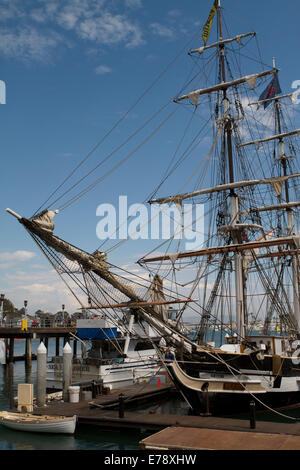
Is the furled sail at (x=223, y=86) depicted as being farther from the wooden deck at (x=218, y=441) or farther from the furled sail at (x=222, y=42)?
the wooden deck at (x=218, y=441)

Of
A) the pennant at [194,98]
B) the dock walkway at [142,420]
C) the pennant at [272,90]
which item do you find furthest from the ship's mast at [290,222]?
the dock walkway at [142,420]

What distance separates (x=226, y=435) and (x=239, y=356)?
6.26 meters

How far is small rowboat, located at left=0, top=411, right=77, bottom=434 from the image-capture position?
1858cm

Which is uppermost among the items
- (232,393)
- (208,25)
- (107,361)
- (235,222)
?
(208,25)

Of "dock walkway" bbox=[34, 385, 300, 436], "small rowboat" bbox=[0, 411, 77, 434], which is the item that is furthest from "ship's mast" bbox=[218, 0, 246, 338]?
"small rowboat" bbox=[0, 411, 77, 434]

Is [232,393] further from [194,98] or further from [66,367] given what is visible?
[194,98]

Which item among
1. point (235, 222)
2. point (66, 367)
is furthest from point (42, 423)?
point (235, 222)

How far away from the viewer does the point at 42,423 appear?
1870 centimetres

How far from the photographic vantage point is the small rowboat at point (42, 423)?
18578 millimetres

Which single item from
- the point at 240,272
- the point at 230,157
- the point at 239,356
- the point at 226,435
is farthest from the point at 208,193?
the point at 226,435

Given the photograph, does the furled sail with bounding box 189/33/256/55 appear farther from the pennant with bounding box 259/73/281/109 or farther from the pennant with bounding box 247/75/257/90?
the pennant with bounding box 259/73/281/109

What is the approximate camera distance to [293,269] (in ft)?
137
